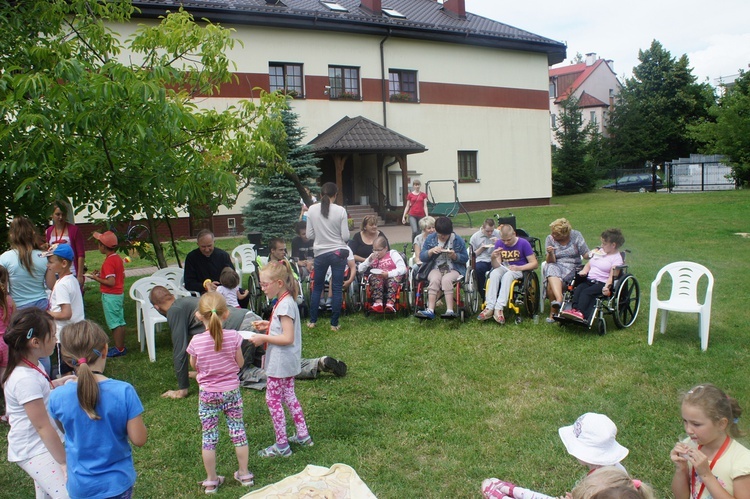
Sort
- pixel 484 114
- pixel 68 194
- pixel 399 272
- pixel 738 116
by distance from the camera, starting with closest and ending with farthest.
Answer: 1. pixel 68 194
2. pixel 399 272
3. pixel 738 116
4. pixel 484 114

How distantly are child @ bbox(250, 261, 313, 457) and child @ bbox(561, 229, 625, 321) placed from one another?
3803mm

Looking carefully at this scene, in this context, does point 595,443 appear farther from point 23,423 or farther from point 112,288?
point 112,288

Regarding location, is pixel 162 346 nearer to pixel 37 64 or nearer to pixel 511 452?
pixel 37 64

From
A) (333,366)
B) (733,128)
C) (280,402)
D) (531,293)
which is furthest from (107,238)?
(733,128)

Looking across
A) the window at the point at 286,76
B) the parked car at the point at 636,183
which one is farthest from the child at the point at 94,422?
the parked car at the point at 636,183

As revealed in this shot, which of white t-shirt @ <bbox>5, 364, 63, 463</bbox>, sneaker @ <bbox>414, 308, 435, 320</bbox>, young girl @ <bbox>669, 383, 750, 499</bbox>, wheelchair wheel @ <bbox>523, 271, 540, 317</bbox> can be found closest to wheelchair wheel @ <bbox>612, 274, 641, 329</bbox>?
wheelchair wheel @ <bbox>523, 271, 540, 317</bbox>

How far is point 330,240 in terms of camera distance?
7871 millimetres

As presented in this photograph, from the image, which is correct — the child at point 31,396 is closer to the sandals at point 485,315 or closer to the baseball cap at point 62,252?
the baseball cap at point 62,252

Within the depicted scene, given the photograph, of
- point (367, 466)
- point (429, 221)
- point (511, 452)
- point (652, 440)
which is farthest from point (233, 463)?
point (429, 221)

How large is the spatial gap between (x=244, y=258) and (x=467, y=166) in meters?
16.1

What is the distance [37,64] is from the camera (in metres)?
7.09

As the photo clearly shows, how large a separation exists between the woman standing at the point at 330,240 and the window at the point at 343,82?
15.5 metres

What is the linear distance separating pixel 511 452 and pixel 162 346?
5001mm

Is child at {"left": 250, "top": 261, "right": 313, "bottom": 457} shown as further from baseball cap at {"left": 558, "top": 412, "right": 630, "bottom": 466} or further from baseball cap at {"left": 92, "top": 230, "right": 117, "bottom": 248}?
baseball cap at {"left": 92, "top": 230, "right": 117, "bottom": 248}
